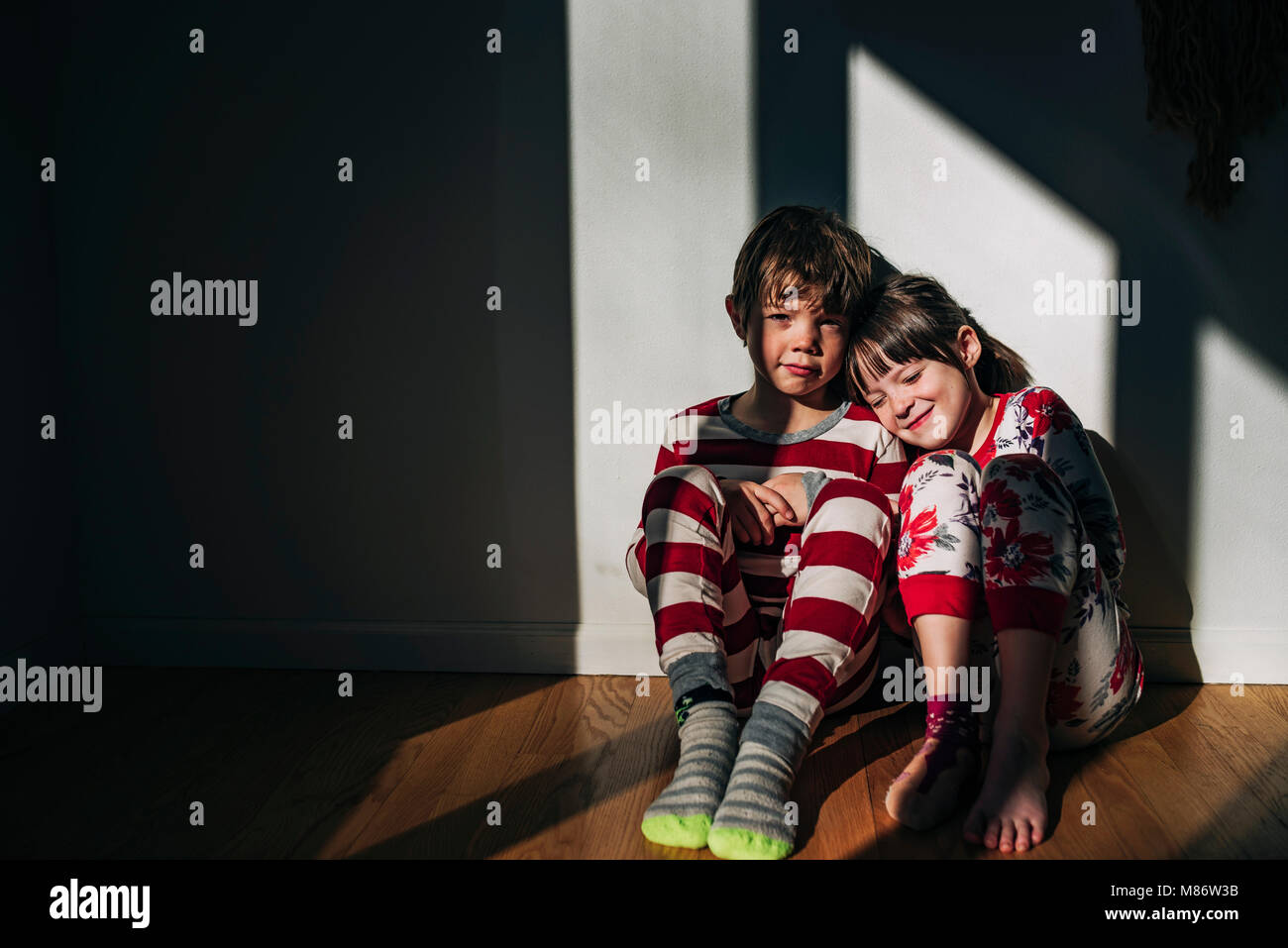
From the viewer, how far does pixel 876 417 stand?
157 centimetres

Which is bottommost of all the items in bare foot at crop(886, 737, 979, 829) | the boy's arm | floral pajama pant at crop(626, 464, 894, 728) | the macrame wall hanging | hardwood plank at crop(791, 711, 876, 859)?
hardwood plank at crop(791, 711, 876, 859)

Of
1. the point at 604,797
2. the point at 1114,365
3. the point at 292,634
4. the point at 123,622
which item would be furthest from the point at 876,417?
the point at 123,622

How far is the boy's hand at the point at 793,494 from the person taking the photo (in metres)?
1.46

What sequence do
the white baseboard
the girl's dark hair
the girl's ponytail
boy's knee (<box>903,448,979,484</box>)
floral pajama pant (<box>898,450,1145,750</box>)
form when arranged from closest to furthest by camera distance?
1. floral pajama pant (<box>898,450,1145,750</box>)
2. boy's knee (<box>903,448,979,484</box>)
3. the girl's dark hair
4. the girl's ponytail
5. the white baseboard

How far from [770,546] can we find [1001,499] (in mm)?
373

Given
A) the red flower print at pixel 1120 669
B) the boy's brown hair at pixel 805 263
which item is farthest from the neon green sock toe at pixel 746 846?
the boy's brown hair at pixel 805 263

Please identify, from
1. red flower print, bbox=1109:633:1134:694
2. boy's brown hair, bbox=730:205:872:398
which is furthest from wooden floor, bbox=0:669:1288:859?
boy's brown hair, bbox=730:205:872:398

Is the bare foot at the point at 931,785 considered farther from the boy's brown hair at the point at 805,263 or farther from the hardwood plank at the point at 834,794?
the boy's brown hair at the point at 805,263

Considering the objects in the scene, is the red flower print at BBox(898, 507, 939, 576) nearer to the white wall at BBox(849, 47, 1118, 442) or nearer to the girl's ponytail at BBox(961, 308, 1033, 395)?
the girl's ponytail at BBox(961, 308, 1033, 395)

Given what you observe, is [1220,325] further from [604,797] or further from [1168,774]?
[604,797]

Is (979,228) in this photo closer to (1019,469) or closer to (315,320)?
(1019,469)

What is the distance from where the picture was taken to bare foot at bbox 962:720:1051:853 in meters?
1.17

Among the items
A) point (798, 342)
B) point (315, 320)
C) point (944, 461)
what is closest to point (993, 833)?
point (944, 461)

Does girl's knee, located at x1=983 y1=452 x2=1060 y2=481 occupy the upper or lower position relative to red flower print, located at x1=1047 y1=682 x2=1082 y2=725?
upper
